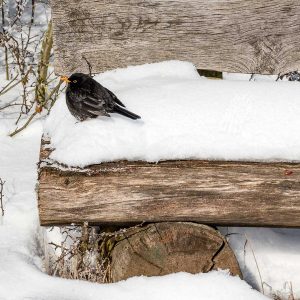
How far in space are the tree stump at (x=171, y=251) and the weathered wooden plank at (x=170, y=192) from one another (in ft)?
0.39

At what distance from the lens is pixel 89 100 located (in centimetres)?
363

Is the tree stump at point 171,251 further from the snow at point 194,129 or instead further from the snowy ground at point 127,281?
the snow at point 194,129

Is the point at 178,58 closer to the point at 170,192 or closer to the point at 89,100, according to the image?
the point at 89,100

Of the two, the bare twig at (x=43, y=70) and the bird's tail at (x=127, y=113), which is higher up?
the bird's tail at (x=127, y=113)

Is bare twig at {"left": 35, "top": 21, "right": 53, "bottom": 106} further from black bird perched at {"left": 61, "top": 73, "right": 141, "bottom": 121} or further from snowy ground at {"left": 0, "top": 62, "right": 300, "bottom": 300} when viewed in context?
black bird perched at {"left": 61, "top": 73, "right": 141, "bottom": 121}

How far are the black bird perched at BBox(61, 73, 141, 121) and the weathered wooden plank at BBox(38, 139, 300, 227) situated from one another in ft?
0.90

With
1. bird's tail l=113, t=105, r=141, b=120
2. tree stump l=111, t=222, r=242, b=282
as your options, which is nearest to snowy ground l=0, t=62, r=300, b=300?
tree stump l=111, t=222, r=242, b=282

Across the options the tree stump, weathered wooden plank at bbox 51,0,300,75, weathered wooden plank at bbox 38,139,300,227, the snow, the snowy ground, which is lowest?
the snowy ground

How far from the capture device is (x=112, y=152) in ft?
11.4

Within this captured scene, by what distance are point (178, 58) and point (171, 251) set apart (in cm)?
111

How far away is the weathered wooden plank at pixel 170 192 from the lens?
3471mm

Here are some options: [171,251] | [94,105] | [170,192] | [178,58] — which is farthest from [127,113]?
[171,251]

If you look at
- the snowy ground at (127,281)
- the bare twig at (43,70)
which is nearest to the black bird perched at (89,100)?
the snowy ground at (127,281)

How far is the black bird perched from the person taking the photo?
354cm
